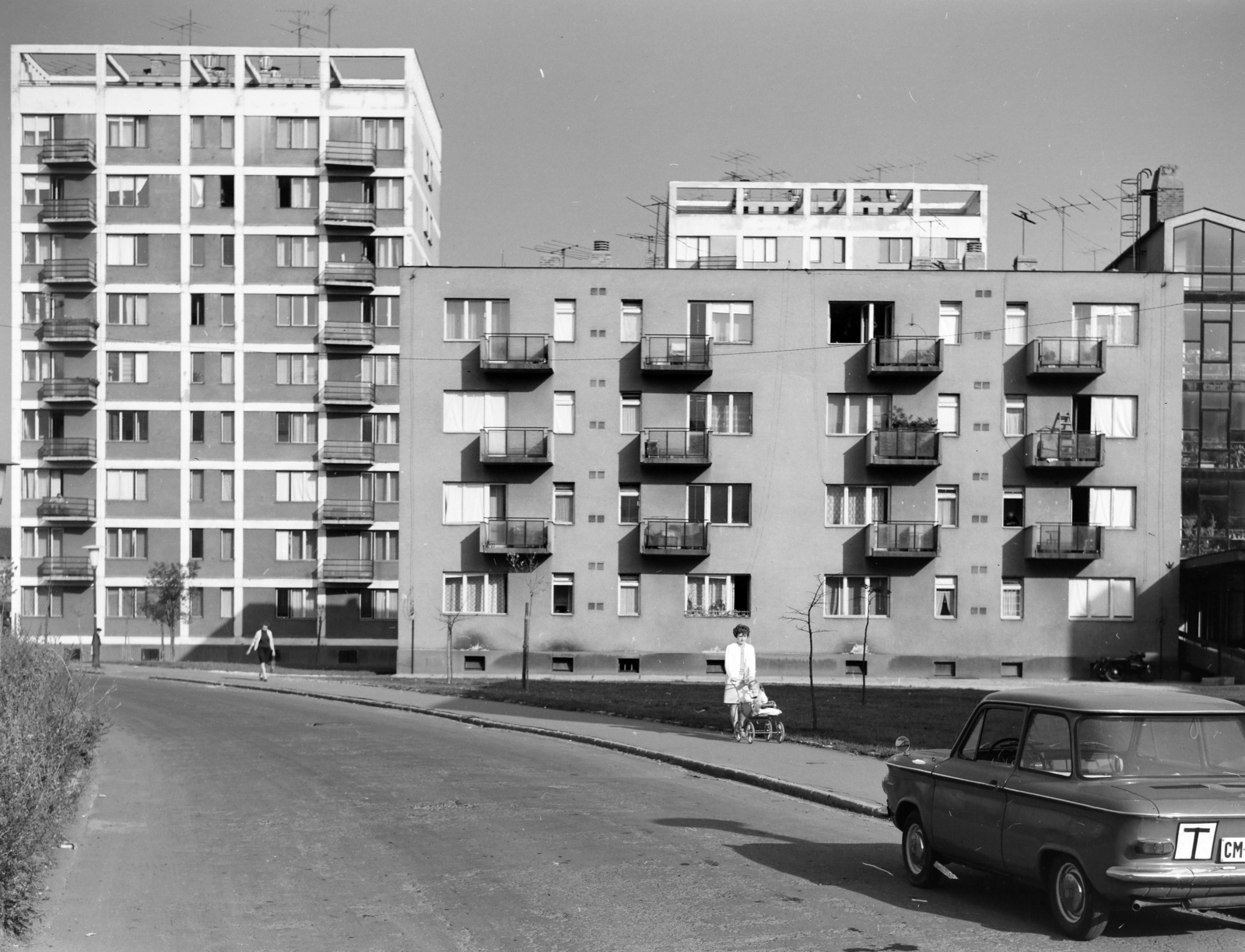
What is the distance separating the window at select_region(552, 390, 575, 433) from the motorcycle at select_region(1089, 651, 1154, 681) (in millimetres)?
19084

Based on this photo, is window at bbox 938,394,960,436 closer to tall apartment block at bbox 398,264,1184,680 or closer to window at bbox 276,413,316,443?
tall apartment block at bbox 398,264,1184,680

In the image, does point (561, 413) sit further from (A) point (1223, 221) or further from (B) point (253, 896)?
(B) point (253, 896)

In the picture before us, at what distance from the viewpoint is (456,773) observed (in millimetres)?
17578

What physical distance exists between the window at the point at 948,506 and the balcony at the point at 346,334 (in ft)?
103

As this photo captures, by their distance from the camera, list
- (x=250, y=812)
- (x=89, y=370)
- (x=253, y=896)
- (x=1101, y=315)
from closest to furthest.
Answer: (x=253, y=896) < (x=250, y=812) < (x=1101, y=315) < (x=89, y=370)

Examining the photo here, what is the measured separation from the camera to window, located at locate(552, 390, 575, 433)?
47.2 metres

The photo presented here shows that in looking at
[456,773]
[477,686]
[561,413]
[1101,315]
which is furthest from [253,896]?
[1101,315]

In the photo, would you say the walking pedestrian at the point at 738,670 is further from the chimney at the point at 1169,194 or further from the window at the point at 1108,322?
the chimney at the point at 1169,194

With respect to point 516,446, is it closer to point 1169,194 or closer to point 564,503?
point 564,503

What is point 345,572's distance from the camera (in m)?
66.1

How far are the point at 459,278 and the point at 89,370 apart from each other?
28.7 m

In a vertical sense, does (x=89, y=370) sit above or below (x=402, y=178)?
below

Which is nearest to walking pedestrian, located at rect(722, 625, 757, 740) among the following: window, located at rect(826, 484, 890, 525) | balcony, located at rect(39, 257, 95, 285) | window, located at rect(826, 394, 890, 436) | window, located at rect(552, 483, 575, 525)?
window, located at rect(552, 483, 575, 525)

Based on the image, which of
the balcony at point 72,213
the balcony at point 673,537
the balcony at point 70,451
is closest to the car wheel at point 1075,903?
the balcony at point 673,537
